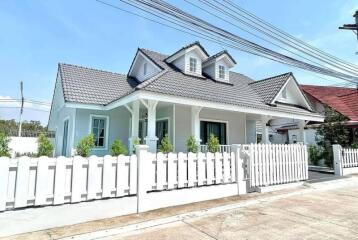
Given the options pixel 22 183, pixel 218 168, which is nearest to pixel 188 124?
pixel 218 168

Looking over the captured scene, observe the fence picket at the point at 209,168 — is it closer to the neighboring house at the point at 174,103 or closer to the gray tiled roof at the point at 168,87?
the neighboring house at the point at 174,103

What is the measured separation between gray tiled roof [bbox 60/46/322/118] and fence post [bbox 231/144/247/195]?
2859 mm

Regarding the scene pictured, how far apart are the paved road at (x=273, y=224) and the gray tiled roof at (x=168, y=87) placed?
487 centimetres

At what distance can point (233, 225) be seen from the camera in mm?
5047

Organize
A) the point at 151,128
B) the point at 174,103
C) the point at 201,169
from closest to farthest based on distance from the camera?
the point at 201,169 < the point at 151,128 < the point at 174,103

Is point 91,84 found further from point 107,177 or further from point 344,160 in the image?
point 344,160

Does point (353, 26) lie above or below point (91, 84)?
above

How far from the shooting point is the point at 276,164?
879 cm

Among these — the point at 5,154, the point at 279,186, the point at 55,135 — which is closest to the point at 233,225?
the point at 279,186

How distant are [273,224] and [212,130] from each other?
27.5 ft

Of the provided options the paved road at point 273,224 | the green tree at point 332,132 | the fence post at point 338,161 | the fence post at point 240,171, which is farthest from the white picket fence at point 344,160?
the fence post at point 240,171

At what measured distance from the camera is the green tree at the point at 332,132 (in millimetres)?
15742

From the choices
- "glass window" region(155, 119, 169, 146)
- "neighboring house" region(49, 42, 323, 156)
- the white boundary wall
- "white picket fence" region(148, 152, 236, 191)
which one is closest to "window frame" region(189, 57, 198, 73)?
"neighboring house" region(49, 42, 323, 156)

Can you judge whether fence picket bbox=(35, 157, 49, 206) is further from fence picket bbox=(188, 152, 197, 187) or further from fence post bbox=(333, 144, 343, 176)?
fence post bbox=(333, 144, 343, 176)
